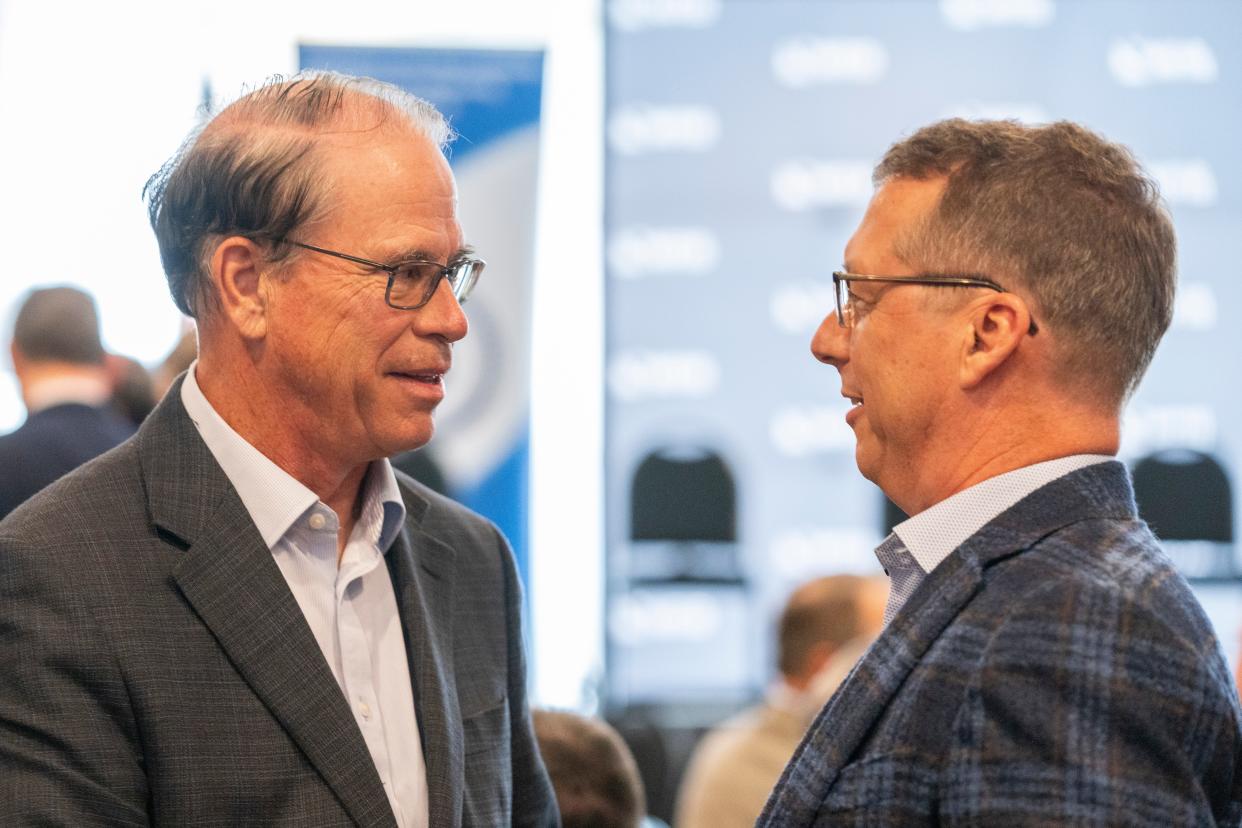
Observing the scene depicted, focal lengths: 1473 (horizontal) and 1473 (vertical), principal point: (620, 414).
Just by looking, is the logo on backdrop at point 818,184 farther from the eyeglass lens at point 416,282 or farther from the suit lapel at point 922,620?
the suit lapel at point 922,620

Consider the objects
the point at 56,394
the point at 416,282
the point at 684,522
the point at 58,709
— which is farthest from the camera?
the point at 684,522

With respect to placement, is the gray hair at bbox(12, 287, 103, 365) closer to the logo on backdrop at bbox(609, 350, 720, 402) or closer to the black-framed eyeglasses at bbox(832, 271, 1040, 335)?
the black-framed eyeglasses at bbox(832, 271, 1040, 335)

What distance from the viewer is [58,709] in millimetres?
1465

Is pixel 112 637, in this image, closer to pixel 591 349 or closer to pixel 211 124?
pixel 211 124

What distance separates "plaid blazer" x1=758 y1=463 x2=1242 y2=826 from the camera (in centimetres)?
131

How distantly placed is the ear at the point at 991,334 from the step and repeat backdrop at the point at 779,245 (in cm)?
461

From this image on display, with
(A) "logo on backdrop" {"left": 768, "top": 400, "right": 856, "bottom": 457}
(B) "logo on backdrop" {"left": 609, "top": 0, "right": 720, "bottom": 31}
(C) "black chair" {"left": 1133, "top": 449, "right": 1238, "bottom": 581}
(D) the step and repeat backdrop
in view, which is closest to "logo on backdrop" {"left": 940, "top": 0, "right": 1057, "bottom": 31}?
(D) the step and repeat backdrop

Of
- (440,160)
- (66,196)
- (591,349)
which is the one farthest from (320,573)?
(66,196)

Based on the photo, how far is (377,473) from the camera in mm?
1866

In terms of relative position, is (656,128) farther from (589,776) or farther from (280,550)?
(280,550)


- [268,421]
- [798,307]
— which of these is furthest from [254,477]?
[798,307]

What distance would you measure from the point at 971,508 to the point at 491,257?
12.6 feet

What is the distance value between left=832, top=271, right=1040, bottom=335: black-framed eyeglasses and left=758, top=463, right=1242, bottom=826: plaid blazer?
8.8 inches

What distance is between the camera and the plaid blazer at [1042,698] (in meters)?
1.31
